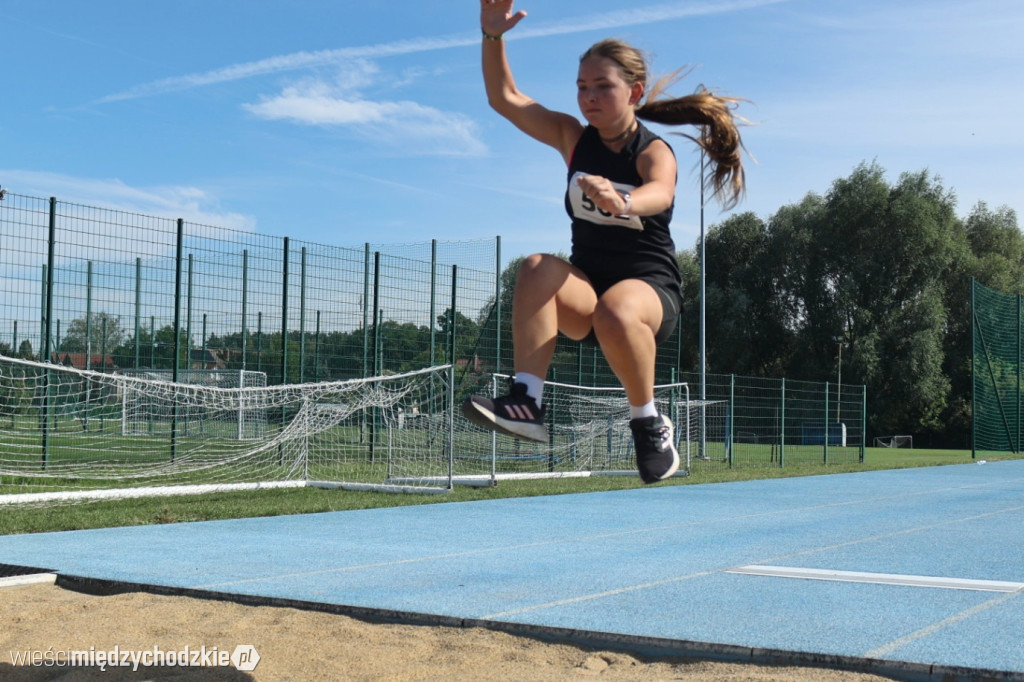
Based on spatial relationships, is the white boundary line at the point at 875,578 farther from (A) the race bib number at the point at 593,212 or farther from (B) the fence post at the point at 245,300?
(B) the fence post at the point at 245,300

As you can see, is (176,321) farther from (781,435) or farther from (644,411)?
(781,435)

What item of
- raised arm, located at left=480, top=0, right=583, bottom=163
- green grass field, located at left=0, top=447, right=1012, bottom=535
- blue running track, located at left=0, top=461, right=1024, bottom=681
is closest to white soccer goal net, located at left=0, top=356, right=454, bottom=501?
green grass field, located at left=0, top=447, right=1012, bottom=535

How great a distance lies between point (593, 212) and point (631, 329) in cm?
37

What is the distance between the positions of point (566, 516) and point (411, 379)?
539 cm

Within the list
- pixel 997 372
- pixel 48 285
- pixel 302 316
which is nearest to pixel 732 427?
pixel 302 316

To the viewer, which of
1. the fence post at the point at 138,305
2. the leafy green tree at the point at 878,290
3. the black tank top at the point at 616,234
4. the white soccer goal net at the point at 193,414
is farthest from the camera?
the leafy green tree at the point at 878,290

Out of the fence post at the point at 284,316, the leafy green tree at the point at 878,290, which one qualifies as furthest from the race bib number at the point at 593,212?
the leafy green tree at the point at 878,290

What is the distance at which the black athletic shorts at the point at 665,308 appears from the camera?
3.11 metres

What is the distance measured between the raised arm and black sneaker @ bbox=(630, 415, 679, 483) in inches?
33.9

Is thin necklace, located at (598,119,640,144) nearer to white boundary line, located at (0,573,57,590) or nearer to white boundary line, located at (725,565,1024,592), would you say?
white boundary line, located at (725,565,1024,592)

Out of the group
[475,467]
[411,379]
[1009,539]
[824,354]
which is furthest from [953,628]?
[824,354]

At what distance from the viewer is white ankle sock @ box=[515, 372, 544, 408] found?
9.68ft

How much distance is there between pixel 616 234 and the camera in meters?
3.10

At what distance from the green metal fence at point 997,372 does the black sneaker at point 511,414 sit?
35736 mm
